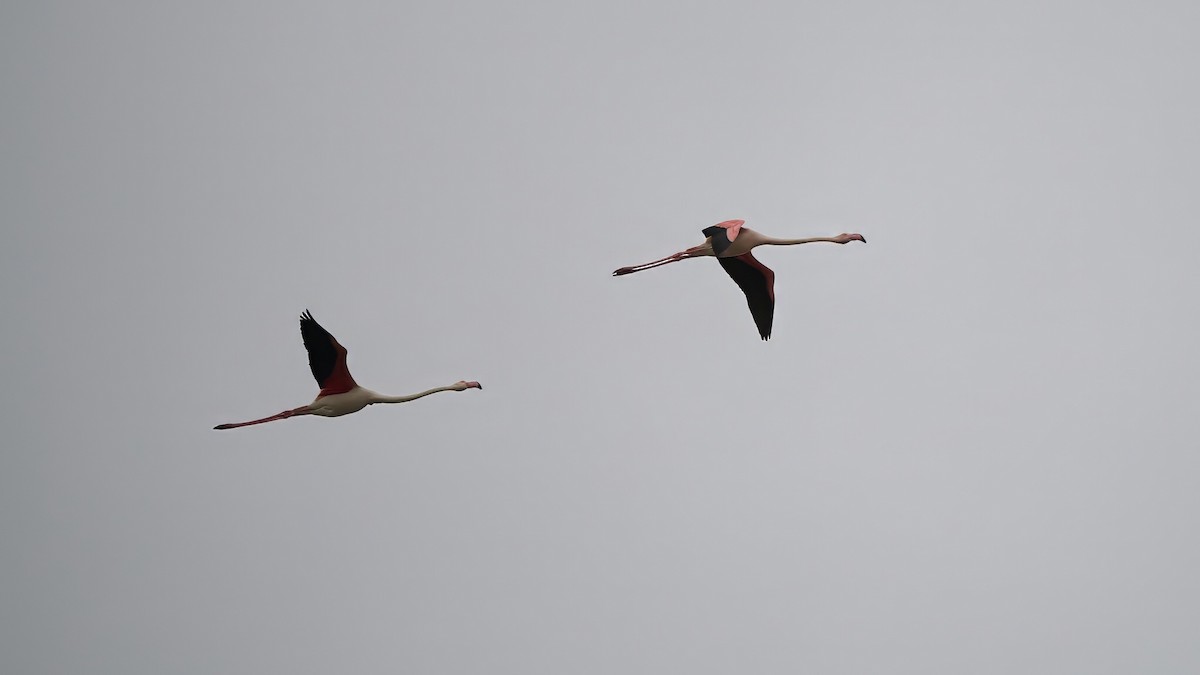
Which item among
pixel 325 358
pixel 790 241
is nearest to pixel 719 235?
pixel 790 241

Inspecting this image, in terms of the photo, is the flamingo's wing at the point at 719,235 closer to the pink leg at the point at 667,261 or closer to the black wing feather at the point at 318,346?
the pink leg at the point at 667,261

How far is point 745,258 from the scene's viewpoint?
37094 millimetres

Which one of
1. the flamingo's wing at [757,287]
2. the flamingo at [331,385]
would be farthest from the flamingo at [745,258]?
the flamingo at [331,385]

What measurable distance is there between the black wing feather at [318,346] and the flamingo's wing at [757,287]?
9.41 m

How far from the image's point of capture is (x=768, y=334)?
37688 mm

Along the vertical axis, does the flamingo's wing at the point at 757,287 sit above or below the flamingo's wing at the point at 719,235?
below

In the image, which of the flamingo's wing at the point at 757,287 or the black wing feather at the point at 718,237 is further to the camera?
the flamingo's wing at the point at 757,287

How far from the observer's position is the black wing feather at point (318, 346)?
33.9 metres

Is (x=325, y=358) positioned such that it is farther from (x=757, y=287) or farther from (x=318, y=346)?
(x=757, y=287)

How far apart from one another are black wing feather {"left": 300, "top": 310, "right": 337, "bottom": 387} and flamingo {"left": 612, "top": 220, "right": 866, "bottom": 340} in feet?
21.0

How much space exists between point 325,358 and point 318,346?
1.08ft

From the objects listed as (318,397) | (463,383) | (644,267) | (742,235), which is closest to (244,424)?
(318,397)

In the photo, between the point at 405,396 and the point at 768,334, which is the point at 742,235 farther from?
the point at 405,396

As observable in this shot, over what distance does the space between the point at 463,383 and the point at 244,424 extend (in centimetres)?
472
